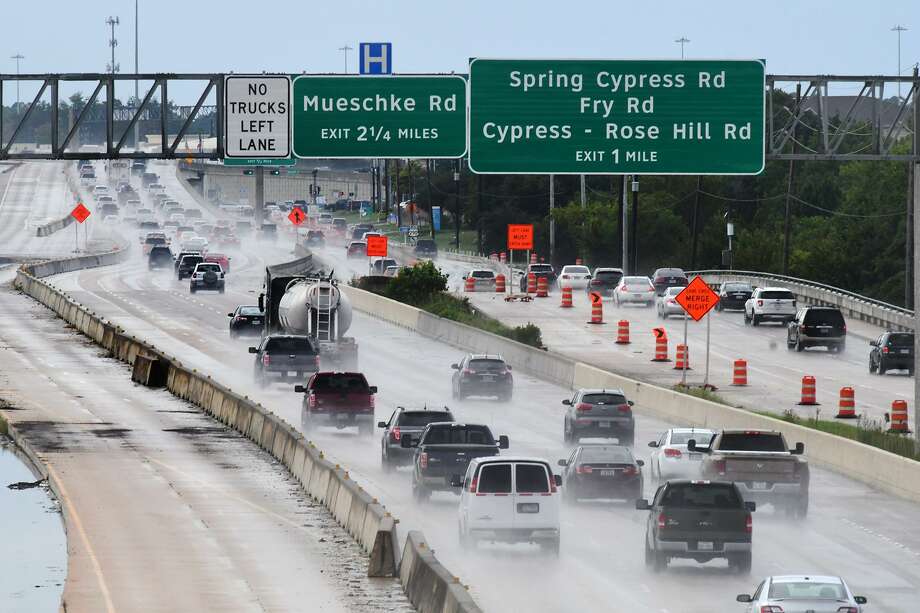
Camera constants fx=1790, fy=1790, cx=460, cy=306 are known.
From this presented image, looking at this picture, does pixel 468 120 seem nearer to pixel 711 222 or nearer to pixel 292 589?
pixel 292 589

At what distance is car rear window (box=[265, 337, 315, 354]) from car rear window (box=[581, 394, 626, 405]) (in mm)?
13083

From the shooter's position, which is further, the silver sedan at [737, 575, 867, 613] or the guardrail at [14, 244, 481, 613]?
the guardrail at [14, 244, 481, 613]

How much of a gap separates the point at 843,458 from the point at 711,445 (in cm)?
732

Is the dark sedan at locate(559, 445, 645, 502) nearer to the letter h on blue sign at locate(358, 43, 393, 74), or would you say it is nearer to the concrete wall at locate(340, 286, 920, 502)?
the concrete wall at locate(340, 286, 920, 502)

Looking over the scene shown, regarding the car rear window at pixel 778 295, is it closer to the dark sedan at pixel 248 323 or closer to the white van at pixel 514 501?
the dark sedan at pixel 248 323

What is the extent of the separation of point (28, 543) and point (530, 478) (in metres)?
12.6

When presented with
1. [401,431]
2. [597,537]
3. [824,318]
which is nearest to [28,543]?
[401,431]

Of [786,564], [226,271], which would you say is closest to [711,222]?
[226,271]

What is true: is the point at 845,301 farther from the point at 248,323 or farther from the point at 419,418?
the point at 419,418

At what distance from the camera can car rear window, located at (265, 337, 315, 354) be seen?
54.6 m

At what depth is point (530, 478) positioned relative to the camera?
26812 millimetres

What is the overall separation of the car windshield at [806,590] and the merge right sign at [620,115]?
15.8 m

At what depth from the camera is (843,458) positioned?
39562mm

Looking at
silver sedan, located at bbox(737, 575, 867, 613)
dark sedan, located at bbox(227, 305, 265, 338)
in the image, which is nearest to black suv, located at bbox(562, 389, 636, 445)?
silver sedan, located at bbox(737, 575, 867, 613)
